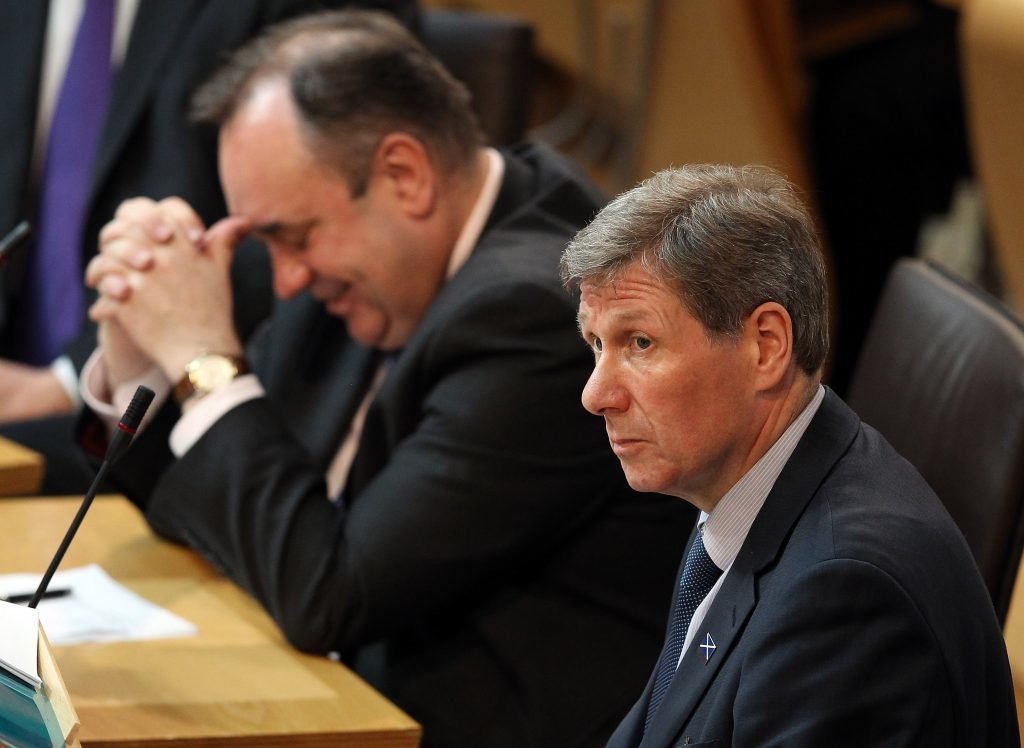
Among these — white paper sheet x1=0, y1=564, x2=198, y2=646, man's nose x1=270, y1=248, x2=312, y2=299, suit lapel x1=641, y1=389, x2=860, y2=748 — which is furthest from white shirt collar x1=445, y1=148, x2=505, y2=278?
suit lapel x1=641, y1=389, x2=860, y2=748

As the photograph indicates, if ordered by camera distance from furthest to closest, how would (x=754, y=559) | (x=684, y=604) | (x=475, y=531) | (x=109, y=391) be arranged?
(x=109, y=391)
(x=475, y=531)
(x=684, y=604)
(x=754, y=559)

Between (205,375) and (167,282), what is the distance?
15 cm

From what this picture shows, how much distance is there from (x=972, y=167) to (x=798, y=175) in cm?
82

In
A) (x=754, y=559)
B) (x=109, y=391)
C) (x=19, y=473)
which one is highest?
(x=754, y=559)

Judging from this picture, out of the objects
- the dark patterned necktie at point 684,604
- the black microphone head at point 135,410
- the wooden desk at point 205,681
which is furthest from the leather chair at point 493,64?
the dark patterned necktie at point 684,604

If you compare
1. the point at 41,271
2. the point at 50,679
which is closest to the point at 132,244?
the point at 50,679

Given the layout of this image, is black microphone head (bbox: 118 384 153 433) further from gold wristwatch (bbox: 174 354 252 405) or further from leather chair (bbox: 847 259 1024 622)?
leather chair (bbox: 847 259 1024 622)

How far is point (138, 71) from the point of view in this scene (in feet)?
9.43

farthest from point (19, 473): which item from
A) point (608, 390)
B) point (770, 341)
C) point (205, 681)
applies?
point (770, 341)

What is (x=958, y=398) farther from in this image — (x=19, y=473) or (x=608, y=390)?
(x=19, y=473)

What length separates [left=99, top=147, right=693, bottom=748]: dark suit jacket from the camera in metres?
1.75

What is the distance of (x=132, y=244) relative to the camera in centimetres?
200

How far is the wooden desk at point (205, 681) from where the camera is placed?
1489mm

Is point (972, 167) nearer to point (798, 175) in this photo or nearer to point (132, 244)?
point (798, 175)
